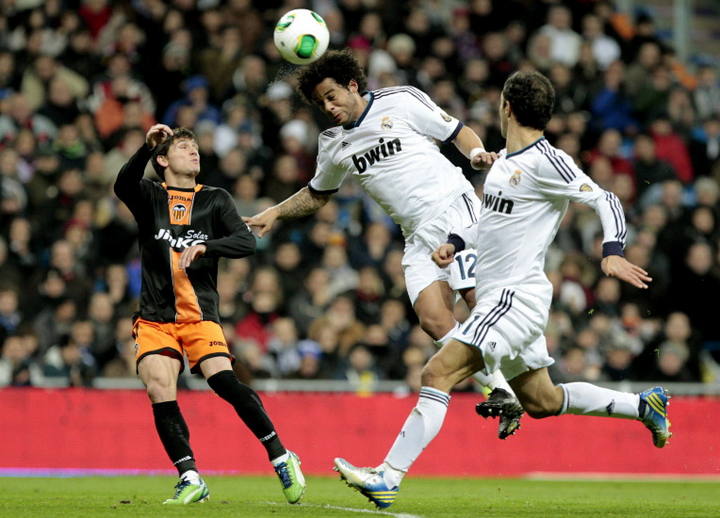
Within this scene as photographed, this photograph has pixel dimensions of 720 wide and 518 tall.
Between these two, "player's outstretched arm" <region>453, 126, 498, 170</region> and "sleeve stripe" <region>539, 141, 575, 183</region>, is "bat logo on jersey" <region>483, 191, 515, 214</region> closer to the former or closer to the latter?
"sleeve stripe" <region>539, 141, 575, 183</region>

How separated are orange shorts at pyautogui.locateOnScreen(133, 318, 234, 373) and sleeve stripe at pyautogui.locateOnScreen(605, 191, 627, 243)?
267 centimetres

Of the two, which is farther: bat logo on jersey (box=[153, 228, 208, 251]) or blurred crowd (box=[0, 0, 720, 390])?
blurred crowd (box=[0, 0, 720, 390])

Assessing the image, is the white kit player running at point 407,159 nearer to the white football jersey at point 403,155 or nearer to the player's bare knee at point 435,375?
the white football jersey at point 403,155

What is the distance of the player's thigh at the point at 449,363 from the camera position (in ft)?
24.7

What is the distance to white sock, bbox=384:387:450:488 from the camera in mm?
7453

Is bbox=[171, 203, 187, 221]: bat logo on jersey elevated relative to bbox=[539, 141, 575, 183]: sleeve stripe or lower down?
lower down

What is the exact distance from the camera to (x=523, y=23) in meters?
18.3

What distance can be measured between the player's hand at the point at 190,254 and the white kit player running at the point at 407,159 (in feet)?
3.78

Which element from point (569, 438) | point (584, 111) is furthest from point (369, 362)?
point (584, 111)

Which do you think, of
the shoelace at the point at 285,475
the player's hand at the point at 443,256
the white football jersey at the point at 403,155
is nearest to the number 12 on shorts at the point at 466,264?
the white football jersey at the point at 403,155

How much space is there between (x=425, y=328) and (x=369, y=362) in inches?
202

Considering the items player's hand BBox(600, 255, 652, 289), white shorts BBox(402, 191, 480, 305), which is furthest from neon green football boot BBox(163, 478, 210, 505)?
player's hand BBox(600, 255, 652, 289)

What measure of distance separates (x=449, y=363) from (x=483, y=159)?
5.25ft

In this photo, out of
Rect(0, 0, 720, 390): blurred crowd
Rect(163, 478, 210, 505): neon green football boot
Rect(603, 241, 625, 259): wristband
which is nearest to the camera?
Rect(603, 241, 625, 259): wristband
